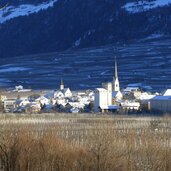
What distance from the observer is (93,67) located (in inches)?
4048

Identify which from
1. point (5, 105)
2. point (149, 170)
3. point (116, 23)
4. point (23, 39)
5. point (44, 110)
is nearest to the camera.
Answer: point (149, 170)

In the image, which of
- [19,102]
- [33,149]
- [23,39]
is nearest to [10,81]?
[19,102]

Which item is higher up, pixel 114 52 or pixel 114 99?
pixel 114 52

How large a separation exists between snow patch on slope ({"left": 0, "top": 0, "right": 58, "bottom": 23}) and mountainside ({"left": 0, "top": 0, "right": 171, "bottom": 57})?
0.26m

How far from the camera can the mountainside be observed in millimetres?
134750

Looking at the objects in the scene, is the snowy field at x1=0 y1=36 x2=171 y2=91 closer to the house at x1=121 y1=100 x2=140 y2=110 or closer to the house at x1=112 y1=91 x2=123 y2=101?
the house at x1=112 y1=91 x2=123 y2=101

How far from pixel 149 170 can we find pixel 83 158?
1382mm

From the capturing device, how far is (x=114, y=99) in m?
61.3

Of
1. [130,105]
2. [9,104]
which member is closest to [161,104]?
[130,105]

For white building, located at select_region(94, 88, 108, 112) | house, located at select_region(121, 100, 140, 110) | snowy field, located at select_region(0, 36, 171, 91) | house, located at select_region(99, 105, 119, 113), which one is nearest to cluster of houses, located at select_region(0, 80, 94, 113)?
white building, located at select_region(94, 88, 108, 112)

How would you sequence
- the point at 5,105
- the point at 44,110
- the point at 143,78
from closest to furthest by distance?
the point at 44,110
the point at 5,105
the point at 143,78

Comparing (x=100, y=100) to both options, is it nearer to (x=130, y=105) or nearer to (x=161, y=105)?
(x=130, y=105)

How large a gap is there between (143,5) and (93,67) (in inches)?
1678

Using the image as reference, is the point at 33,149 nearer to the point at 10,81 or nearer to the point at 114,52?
the point at 10,81
